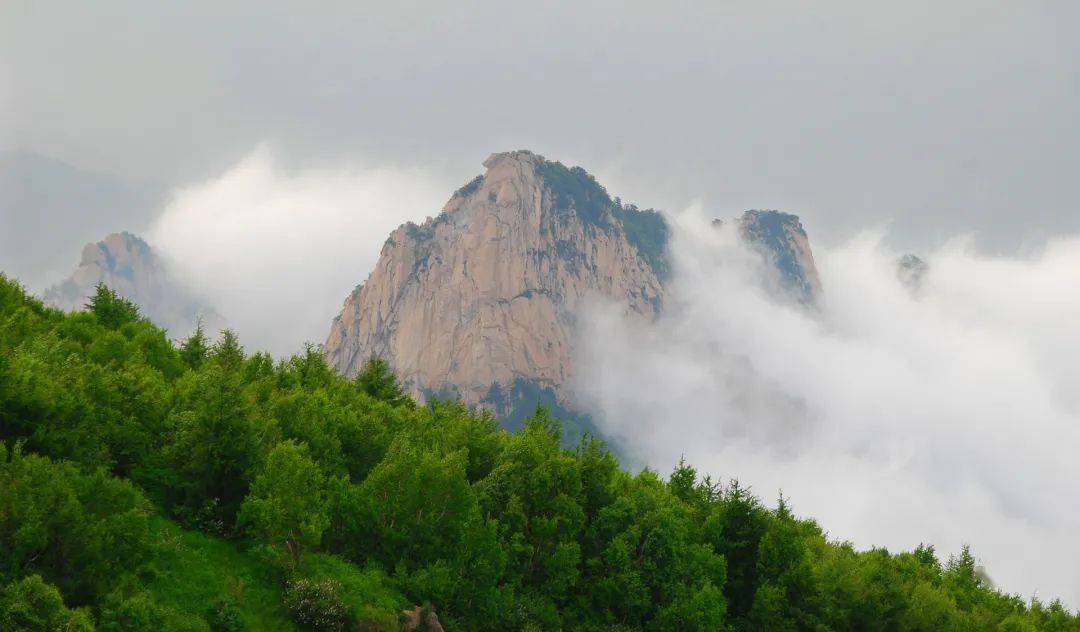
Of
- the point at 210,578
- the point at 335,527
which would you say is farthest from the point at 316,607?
the point at 335,527

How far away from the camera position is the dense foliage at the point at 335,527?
1182 inches

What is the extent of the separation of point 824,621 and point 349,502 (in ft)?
108

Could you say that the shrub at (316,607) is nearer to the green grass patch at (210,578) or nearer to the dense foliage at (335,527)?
the dense foliage at (335,527)

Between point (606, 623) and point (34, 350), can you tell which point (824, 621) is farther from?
point (34, 350)

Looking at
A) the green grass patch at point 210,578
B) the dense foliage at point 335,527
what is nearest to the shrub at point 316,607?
the dense foliage at point 335,527

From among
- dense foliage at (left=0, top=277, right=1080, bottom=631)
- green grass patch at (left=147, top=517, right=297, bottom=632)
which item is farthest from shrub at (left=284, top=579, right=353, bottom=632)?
green grass patch at (left=147, top=517, right=297, bottom=632)

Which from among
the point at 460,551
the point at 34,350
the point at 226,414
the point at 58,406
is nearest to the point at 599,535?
the point at 460,551

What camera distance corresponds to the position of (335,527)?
4353 cm

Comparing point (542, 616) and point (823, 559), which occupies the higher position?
point (823, 559)

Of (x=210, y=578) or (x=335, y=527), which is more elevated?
(x=335, y=527)

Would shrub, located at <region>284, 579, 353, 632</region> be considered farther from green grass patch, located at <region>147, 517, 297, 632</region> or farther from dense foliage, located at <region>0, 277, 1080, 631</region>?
green grass patch, located at <region>147, 517, 297, 632</region>

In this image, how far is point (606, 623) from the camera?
158ft

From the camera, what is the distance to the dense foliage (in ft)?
98.5

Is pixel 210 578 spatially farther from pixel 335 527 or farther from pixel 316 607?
pixel 335 527
